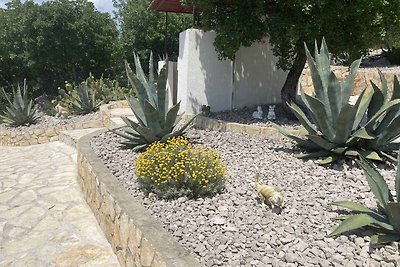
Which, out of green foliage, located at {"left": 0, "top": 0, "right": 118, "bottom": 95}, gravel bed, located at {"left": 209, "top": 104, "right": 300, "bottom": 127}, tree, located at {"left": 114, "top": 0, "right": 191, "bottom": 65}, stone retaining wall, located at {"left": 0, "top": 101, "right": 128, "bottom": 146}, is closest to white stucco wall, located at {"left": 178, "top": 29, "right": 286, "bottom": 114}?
gravel bed, located at {"left": 209, "top": 104, "right": 300, "bottom": 127}

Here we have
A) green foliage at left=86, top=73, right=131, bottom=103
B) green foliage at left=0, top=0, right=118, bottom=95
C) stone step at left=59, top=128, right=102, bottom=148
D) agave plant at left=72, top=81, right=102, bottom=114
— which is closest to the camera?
stone step at left=59, top=128, right=102, bottom=148

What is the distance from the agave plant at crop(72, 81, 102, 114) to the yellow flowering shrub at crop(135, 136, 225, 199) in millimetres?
8153

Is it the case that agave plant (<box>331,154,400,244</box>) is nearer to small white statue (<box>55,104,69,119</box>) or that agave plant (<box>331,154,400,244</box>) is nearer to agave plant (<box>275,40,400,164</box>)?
agave plant (<box>275,40,400,164</box>)

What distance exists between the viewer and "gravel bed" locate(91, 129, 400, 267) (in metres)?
2.49

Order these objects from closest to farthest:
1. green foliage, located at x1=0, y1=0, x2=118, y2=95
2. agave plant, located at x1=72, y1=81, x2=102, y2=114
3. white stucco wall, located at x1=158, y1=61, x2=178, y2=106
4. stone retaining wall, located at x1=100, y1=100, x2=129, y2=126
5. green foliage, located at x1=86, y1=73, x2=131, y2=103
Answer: white stucco wall, located at x1=158, y1=61, x2=178, y2=106, stone retaining wall, located at x1=100, y1=100, x2=129, y2=126, agave plant, located at x1=72, y1=81, x2=102, y2=114, green foliage, located at x1=86, y1=73, x2=131, y2=103, green foliage, located at x1=0, y1=0, x2=118, y2=95

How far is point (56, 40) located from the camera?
20688mm

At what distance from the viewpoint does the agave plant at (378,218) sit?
2527 millimetres

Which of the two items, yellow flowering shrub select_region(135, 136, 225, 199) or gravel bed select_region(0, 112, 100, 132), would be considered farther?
gravel bed select_region(0, 112, 100, 132)

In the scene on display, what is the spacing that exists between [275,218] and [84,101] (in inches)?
375

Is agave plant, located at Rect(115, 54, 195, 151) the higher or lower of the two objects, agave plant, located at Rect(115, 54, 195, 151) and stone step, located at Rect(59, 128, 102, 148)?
the higher

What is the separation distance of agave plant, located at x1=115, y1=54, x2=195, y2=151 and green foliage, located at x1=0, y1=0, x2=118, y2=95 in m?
17.4

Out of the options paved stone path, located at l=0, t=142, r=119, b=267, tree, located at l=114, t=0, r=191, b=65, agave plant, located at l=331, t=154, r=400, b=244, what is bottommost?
paved stone path, located at l=0, t=142, r=119, b=267

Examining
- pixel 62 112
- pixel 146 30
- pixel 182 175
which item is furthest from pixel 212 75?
pixel 146 30

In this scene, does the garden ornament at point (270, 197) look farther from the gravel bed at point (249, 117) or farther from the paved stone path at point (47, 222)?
the gravel bed at point (249, 117)
